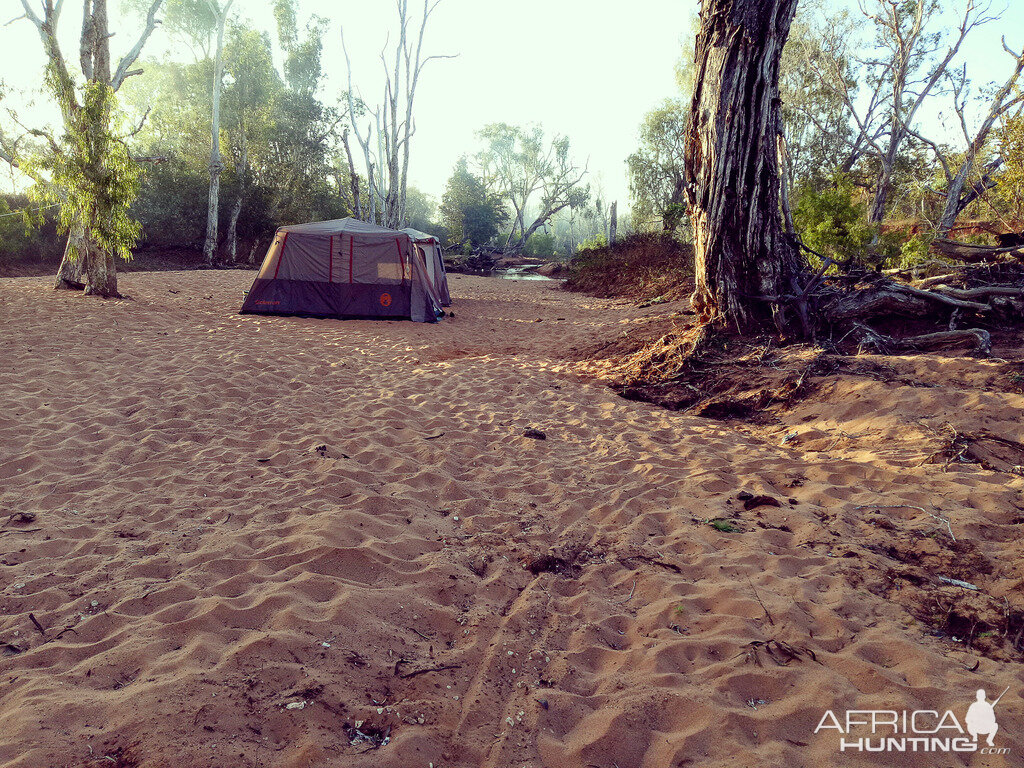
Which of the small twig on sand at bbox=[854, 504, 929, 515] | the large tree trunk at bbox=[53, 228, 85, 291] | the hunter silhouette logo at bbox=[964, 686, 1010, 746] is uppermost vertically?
the large tree trunk at bbox=[53, 228, 85, 291]

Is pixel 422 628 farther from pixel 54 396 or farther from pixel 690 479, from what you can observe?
pixel 54 396

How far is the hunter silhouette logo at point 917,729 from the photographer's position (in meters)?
1.71

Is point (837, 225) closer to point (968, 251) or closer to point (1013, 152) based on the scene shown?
point (1013, 152)

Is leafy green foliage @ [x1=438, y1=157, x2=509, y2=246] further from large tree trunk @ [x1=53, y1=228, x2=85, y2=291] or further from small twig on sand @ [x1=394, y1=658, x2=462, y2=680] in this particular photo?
small twig on sand @ [x1=394, y1=658, x2=462, y2=680]

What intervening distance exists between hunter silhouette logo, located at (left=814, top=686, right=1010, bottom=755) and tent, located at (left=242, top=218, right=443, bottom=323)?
32.3 feet

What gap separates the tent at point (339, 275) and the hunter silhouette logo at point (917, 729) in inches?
387

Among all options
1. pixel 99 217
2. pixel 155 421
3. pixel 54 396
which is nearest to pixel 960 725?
pixel 155 421

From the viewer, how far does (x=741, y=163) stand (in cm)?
637

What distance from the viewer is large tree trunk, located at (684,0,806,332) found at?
619 centimetres

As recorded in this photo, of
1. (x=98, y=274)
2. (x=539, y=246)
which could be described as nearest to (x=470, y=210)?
(x=539, y=246)

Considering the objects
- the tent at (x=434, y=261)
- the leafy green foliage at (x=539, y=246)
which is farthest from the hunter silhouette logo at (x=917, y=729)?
the leafy green foliage at (x=539, y=246)

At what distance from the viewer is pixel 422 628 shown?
2.27m

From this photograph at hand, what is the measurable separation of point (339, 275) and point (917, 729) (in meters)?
10.5

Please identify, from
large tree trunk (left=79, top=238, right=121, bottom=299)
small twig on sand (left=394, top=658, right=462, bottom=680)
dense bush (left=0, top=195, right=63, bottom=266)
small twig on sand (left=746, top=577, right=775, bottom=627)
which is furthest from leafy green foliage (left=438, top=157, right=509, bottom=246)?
small twig on sand (left=394, top=658, right=462, bottom=680)
